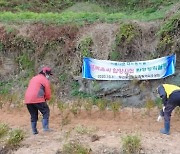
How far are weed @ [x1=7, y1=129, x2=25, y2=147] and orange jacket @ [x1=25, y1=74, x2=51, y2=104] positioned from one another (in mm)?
719

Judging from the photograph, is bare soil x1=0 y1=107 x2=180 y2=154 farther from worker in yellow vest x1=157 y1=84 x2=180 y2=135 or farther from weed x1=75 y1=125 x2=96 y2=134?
worker in yellow vest x1=157 y1=84 x2=180 y2=135

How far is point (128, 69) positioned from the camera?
13.0 meters

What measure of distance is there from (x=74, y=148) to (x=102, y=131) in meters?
1.58

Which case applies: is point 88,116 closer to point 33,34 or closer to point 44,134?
point 44,134

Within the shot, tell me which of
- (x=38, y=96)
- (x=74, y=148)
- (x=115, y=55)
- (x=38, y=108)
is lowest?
(x=74, y=148)

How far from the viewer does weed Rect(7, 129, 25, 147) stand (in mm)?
9047

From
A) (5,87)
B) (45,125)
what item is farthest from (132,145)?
(5,87)

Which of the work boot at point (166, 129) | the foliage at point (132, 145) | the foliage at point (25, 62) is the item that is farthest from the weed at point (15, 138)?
the foliage at point (25, 62)

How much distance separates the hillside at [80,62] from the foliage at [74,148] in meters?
0.82

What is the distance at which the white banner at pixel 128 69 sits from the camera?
12711mm

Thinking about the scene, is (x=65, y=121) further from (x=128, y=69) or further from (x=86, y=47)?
(x=86, y=47)

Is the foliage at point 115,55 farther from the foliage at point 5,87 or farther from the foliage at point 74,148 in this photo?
the foliage at point 74,148

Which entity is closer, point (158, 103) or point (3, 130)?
point (3, 130)

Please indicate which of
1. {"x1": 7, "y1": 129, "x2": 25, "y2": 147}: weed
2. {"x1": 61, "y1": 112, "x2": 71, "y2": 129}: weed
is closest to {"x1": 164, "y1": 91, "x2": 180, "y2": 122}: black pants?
{"x1": 61, "y1": 112, "x2": 71, "y2": 129}: weed
